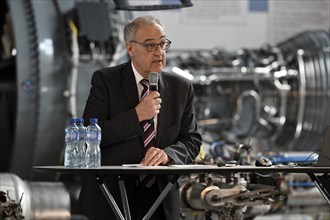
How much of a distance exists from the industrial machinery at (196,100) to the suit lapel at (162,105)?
2.94 ft

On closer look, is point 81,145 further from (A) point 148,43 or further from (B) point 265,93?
(B) point 265,93

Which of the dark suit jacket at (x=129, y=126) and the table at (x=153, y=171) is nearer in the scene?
the table at (x=153, y=171)

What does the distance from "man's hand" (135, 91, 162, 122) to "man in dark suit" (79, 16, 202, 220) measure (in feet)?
0.10

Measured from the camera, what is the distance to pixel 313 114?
9.72 m

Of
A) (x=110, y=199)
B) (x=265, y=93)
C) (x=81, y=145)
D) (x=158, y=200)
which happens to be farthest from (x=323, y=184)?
(x=265, y=93)

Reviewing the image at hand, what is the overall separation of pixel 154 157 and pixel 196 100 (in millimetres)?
4477

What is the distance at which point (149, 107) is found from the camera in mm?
4832

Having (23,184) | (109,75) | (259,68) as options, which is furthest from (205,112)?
(109,75)

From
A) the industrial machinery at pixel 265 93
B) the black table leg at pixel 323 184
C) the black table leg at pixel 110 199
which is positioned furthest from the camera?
the industrial machinery at pixel 265 93

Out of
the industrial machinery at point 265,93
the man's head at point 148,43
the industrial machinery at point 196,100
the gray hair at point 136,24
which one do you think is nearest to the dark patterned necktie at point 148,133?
the man's head at point 148,43

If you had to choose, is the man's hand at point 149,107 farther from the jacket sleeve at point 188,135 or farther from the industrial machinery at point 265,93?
the industrial machinery at point 265,93

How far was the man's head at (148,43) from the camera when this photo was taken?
5.04 metres

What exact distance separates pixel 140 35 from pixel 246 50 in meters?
4.78

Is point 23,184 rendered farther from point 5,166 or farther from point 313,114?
point 313,114
